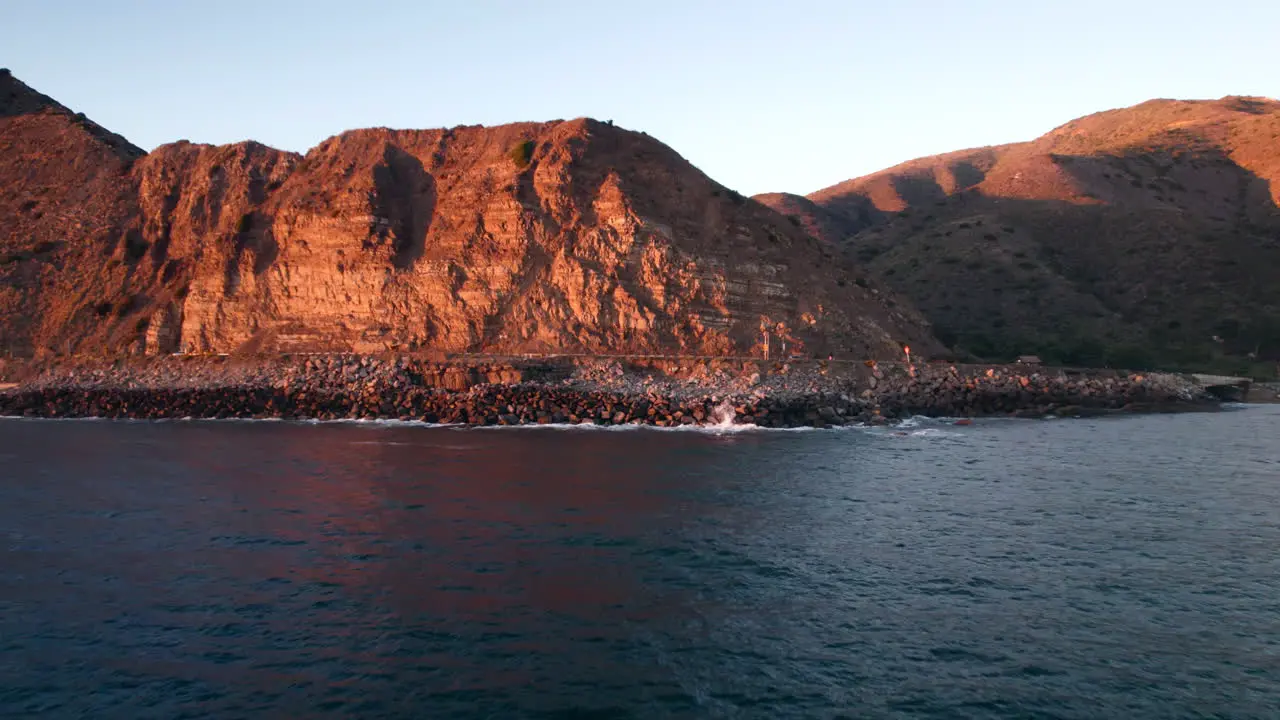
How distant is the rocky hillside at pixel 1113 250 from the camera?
70.8 m

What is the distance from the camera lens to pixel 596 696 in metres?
9.61

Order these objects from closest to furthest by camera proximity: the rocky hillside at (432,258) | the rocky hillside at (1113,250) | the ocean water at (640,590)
Result: the ocean water at (640,590), the rocky hillside at (432,258), the rocky hillside at (1113,250)

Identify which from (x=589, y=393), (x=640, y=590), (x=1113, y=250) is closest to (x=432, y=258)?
(x=589, y=393)

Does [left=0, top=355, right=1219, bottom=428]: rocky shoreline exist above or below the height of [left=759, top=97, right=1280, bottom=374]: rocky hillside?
below

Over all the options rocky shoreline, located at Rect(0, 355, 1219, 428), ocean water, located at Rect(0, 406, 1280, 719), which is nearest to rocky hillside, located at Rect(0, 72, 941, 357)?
rocky shoreline, located at Rect(0, 355, 1219, 428)

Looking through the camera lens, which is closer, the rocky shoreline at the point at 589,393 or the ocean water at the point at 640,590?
the ocean water at the point at 640,590

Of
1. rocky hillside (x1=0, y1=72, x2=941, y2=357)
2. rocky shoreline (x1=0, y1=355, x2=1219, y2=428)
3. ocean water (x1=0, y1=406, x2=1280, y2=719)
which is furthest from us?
rocky hillside (x1=0, y1=72, x2=941, y2=357)

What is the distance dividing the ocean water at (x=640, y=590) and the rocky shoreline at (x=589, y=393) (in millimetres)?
13276

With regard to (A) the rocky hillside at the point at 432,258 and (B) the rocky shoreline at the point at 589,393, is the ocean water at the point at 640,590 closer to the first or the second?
(B) the rocky shoreline at the point at 589,393

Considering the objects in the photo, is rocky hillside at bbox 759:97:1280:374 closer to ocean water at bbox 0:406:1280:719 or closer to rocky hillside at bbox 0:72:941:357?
rocky hillside at bbox 0:72:941:357

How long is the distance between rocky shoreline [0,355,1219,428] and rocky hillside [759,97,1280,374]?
60.3 feet

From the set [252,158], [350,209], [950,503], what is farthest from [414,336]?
[950,503]

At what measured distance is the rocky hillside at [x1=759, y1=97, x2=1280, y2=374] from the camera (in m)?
70.8

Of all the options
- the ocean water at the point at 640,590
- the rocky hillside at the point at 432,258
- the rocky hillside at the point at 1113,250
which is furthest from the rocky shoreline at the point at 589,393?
the rocky hillside at the point at 1113,250
